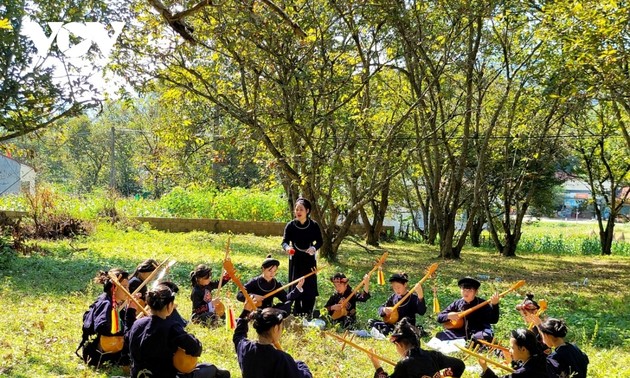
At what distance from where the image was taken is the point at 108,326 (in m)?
5.02

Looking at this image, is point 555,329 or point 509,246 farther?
point 509,246

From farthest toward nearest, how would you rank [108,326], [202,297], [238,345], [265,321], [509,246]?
1. [509,246]
2. [202,297]
3. [108,326]
4. [238,345]
5. [265,321]

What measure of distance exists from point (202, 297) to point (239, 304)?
44.2 inches

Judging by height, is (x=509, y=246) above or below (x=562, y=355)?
above

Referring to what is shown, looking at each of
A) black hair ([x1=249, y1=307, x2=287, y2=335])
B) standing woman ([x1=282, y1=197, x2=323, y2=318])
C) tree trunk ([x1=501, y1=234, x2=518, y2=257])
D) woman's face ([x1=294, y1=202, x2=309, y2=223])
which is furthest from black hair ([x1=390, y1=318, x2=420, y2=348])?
tree trunk ([x1=501, y1=234, x2=518, y2=257])

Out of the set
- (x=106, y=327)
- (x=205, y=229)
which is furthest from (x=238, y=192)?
(x=106, y=327)

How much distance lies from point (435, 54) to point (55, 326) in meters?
11.8

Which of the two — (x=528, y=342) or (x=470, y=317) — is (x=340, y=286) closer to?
(x=470, y=317)

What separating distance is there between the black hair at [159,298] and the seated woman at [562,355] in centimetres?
293

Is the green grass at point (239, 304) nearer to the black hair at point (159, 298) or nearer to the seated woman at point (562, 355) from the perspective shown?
the seated woman at point (562, 355)

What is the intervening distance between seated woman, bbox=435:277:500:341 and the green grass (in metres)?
0.55

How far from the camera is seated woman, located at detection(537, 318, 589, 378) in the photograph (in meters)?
4.68

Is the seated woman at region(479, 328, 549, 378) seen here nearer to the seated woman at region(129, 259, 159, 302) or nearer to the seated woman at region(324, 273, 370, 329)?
the seated woman at region(324, 273, 370, 329)

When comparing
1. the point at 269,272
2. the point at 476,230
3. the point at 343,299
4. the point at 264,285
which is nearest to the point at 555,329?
the point at 343,299
